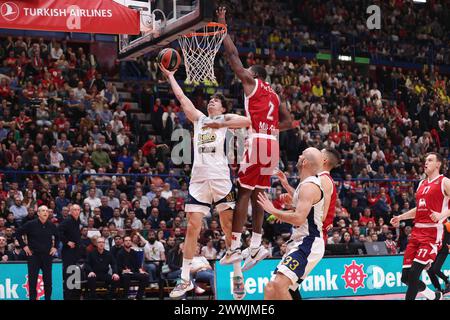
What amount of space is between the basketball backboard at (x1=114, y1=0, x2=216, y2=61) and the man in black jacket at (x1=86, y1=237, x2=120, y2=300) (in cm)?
427

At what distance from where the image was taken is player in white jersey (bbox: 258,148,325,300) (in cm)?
817

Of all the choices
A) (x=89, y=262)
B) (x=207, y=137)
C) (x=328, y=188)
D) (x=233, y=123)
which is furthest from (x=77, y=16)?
(x=89, y=262)

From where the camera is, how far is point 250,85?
985cm

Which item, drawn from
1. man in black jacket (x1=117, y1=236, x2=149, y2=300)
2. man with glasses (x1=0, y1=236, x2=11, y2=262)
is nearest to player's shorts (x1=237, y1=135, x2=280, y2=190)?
man in black jacket (x1=117, y1=236, x2=149, y2=300)

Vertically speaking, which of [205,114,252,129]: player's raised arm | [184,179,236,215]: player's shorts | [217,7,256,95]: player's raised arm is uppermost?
[217,7,256,95]: player's raised arm

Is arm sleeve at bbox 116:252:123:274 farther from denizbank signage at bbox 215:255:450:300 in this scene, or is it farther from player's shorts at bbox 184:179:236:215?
player's shorts at bbox 184:179:236:215

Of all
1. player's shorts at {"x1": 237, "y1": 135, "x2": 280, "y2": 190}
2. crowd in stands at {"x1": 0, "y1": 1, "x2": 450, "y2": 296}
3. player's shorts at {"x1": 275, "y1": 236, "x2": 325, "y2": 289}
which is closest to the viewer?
player's shorts at {"x1": 275, "y1": 236, "x2": 325, "y2": 289}

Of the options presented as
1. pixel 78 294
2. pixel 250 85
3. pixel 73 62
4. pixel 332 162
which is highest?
pixel 73 62

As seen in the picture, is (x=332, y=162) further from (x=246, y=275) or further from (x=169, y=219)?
(x=169, y=219)

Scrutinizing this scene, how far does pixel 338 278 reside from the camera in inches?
619

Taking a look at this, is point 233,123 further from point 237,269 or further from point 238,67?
point 237,269

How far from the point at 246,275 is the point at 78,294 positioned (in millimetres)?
3170

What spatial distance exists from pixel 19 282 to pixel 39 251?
1.03 meters

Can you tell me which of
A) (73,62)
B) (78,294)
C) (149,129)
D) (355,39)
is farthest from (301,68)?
(78,294)
